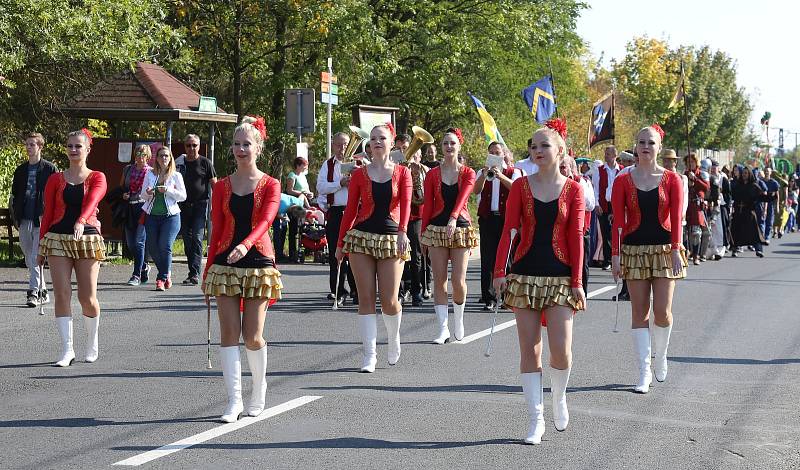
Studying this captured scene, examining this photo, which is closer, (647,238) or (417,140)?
(647,238)

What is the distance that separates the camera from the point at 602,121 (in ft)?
81.6

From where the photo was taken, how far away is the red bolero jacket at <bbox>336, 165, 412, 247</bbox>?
9570 mm

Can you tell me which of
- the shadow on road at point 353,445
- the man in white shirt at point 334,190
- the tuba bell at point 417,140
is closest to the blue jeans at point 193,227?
the man in white shirt at point 334,190

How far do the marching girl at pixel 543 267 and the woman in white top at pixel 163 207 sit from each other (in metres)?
9.07

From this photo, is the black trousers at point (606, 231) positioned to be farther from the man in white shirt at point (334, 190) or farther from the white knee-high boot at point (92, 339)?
the white knee-high boot at point (92, 339)

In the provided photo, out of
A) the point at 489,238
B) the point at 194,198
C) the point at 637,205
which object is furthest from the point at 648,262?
the point at 194,198

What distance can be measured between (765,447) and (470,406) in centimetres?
192

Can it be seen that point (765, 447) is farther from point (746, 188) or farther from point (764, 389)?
point (746, 188)

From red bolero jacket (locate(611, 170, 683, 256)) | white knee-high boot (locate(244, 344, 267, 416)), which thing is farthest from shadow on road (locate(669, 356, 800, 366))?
white knee-high boot (locate(244, 344, 267, 416))

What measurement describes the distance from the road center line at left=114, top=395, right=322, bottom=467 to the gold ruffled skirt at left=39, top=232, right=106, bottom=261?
241cm

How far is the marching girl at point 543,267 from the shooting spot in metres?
7.04

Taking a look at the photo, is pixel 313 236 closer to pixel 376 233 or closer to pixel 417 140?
pixel 417 140

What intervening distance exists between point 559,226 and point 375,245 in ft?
8.61

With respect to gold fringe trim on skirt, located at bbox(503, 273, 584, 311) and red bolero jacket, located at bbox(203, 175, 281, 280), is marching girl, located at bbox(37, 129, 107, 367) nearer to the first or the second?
red bolero jacket, located at bbox(203, 175, 281, 280)
